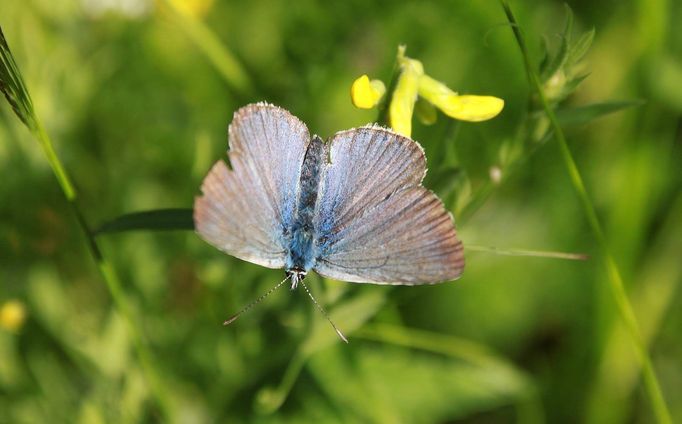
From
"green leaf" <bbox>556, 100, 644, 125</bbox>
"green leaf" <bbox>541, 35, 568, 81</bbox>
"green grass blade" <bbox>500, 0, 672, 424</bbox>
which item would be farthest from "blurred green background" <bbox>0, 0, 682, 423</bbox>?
"green leaf" <bbox>541, 35, 568, 81</bbox>

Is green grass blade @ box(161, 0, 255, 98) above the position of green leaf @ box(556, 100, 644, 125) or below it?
above

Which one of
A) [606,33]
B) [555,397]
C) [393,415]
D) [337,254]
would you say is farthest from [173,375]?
[606,33]

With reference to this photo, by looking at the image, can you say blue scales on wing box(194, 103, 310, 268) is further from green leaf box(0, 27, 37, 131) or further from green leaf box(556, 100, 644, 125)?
green leaf box(556, 100, 644, 125)

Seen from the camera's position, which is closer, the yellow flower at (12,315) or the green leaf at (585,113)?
the green leaf at (585,113)

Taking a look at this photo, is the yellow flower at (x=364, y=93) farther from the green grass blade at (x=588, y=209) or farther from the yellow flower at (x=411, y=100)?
the green grass blade at (x=588, y=209)

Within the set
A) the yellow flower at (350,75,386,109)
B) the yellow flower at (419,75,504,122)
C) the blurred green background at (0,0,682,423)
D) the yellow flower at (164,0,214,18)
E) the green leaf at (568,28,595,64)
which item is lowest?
the blurred green background at (0,0,682,423)

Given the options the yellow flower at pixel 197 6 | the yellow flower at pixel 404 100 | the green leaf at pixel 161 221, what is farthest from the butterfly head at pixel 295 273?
the yellow flower at pixel 197 6
